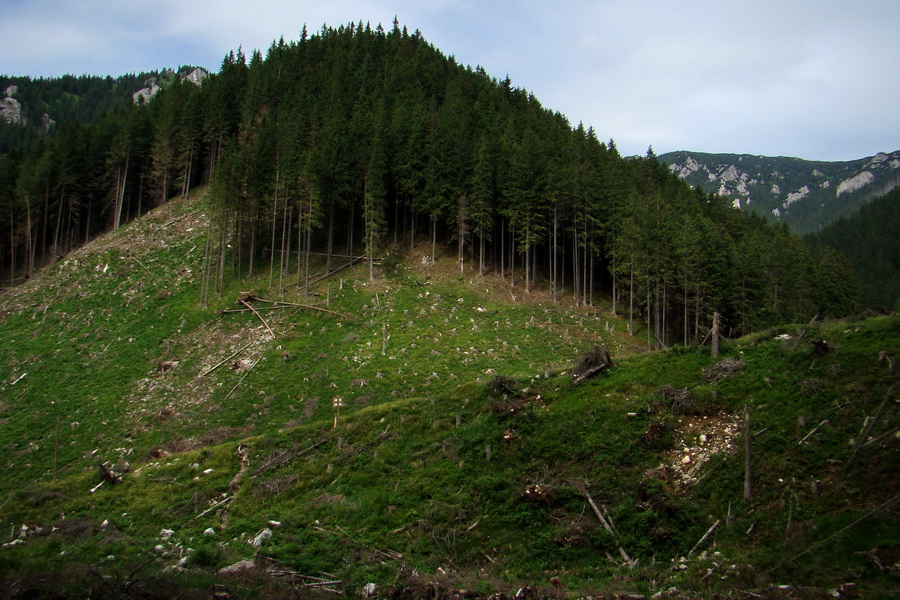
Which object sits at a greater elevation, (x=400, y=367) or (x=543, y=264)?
(x=543, y=264)

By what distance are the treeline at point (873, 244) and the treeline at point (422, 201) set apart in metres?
53.0

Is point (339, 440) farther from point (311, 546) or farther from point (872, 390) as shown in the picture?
point (872, 390)

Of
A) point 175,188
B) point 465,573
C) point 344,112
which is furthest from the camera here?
point 175,188

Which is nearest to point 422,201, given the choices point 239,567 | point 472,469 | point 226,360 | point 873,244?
point 226,360

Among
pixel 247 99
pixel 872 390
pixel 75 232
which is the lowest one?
pixel 872 390

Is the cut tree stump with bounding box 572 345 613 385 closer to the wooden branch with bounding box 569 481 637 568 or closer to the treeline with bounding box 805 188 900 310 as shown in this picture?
the wooden branch with bounding box 569 481 637 568

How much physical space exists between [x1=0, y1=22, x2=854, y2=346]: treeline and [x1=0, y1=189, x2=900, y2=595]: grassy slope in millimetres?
15659

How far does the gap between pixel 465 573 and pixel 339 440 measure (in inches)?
375

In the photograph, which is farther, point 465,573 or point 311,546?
point 311,546

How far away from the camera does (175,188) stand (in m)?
67.2

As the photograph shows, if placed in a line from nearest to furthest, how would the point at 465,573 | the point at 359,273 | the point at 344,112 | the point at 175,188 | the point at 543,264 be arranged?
the point at 465,573 → the point at 359,273 → the point at 543,264 → the point at 344,112 → the point at 175,188

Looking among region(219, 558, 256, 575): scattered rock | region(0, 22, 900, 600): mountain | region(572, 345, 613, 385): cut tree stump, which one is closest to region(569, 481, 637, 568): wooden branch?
region(0, 22, 900, 600): mountain

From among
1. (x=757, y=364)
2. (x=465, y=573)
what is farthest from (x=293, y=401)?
(x=757, y=364)

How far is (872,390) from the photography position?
14141mm
